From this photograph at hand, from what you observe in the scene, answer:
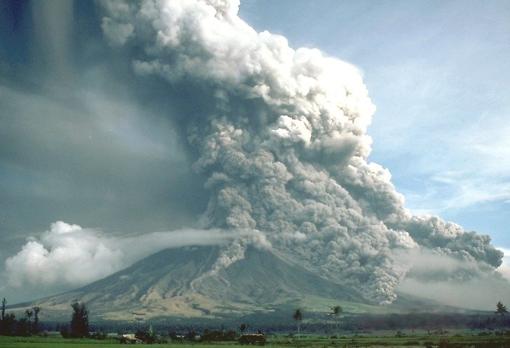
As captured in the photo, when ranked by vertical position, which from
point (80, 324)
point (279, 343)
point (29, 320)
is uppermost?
point (29, 320)

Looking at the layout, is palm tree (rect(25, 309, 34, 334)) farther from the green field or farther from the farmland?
the green field

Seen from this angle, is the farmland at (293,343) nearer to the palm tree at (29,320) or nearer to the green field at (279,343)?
the green field at (279,343)

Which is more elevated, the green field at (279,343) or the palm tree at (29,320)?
the palm tree at (29,320)

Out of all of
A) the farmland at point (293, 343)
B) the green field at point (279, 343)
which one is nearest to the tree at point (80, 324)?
the farmland at point (293, 343)

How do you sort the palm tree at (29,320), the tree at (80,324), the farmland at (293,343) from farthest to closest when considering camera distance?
the tree at (80,324)
the palm tree at (29,320)
the farmland at (293,343)

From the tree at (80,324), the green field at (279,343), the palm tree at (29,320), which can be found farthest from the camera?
the tree at (80,324)

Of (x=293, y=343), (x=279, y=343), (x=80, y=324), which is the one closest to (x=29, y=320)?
(x=80, y=324)

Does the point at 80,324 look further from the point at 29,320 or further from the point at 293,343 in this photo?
the point at 293,343

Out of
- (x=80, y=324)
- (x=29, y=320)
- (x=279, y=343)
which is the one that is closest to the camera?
(x=279, y=343)

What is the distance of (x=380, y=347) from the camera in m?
62.5

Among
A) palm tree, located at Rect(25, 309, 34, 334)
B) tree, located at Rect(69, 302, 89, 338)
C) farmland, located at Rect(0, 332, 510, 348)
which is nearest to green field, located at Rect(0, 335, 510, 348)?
farmland, located at Rect(0, 332, 510, 348)

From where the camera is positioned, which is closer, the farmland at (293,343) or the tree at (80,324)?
the farmland at (293,343)

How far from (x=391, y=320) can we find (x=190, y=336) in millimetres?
92293

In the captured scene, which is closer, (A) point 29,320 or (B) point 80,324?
(B) point 80,324
